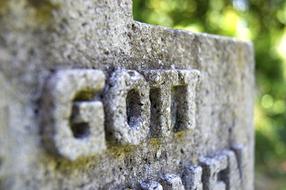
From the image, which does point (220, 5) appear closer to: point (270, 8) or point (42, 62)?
point (270, 8)

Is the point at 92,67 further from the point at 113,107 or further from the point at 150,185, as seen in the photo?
the point at 150,185

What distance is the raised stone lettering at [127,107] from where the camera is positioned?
1068 millimetres

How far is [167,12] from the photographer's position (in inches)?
163

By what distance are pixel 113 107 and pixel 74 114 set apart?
119mm

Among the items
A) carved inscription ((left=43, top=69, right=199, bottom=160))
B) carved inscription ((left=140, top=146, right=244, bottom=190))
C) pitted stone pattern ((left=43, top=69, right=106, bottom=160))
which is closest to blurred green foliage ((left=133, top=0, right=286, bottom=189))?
carved inscription ((left=140, top=146, right=244, bottom=190))

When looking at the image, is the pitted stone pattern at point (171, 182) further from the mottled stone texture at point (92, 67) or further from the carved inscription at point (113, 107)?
the carved inscription at point (113, 107)

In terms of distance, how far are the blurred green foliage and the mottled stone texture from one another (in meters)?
1.60

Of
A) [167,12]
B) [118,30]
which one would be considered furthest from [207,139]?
[167,12]

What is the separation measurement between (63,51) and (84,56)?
7cm

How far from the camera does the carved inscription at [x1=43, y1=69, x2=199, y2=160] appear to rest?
0.94m

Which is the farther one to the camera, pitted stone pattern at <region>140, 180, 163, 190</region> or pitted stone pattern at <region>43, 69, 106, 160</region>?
pitted stone pattern at <region>140, 180, 163, 190</region>

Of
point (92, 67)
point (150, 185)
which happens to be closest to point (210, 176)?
point (150, 185)

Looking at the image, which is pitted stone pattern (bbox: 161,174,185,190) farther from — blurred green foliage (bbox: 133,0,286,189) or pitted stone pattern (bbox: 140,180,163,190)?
blurred green foliage (bbox: 133,0,286,189)

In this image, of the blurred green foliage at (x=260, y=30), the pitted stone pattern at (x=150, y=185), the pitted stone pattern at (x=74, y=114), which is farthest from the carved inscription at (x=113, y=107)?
the blurred green foliage at (x=260, y=30)
